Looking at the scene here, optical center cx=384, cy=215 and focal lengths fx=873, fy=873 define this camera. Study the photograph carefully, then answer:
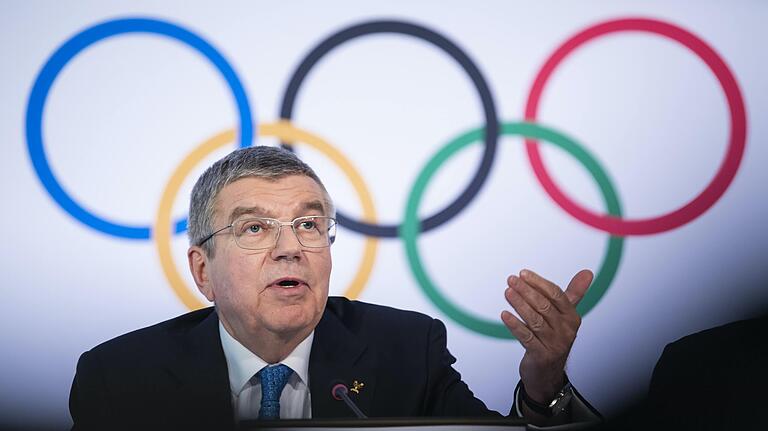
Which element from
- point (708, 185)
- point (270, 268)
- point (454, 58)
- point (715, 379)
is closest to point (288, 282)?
point (270, 268)

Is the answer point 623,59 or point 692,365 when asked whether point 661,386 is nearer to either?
point 692,365

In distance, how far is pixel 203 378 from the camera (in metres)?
2.55

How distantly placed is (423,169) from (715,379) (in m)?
1.73

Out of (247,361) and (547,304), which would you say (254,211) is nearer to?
(247,361)

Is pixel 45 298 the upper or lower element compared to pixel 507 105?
lower

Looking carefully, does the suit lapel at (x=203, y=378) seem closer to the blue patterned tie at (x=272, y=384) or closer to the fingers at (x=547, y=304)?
the blue patterned tie at (x=272, y=384)

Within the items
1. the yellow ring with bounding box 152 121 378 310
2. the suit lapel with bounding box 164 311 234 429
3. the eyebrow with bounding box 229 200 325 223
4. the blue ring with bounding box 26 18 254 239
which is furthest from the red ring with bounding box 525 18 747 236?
the suit lapel with bounding box 164 311 234 429

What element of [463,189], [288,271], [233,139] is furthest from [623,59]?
[288,271]

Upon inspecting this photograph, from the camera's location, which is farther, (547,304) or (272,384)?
(272,384)

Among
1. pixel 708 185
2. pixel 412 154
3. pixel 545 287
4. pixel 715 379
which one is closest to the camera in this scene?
pixel 545 287

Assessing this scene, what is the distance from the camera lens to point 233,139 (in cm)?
376

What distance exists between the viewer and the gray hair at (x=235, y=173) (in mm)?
2650

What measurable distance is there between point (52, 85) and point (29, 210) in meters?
0.56

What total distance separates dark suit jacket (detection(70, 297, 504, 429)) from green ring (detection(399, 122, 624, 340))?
3.21ft
